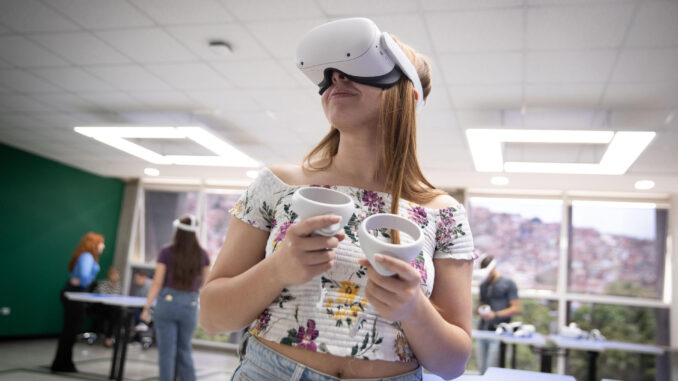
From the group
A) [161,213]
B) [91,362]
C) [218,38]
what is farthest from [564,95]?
[161,213]

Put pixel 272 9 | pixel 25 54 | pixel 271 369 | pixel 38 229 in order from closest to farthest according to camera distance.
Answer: pixel 271 369, pixel 272 9, pixel 25 54, pixel 38 229

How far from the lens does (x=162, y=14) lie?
3535 mm

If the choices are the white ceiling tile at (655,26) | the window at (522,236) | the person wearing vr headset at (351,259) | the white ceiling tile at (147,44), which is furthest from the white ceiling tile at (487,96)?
the window at (522,236)

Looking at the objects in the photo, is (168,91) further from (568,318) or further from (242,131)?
(568,318)

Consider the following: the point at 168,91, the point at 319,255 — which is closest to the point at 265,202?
the point at 319,255

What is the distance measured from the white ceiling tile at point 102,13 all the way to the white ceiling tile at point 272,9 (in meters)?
0.72

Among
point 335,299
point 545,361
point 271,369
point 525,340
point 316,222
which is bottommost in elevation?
point 545,361

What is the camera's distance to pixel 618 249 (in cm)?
770

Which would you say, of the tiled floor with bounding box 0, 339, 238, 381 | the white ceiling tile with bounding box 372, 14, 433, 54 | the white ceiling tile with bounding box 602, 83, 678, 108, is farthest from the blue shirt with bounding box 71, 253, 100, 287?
the white ceiling tile with bounding box 602, 83, 678, 108

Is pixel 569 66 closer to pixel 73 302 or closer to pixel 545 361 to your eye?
pixel 545 361

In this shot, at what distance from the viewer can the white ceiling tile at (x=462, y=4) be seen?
3010 millimetres

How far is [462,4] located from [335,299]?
2641 mm

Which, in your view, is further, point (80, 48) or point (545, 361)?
point (545, 361)

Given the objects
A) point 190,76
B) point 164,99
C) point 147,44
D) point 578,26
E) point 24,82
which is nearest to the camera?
point 578,26
